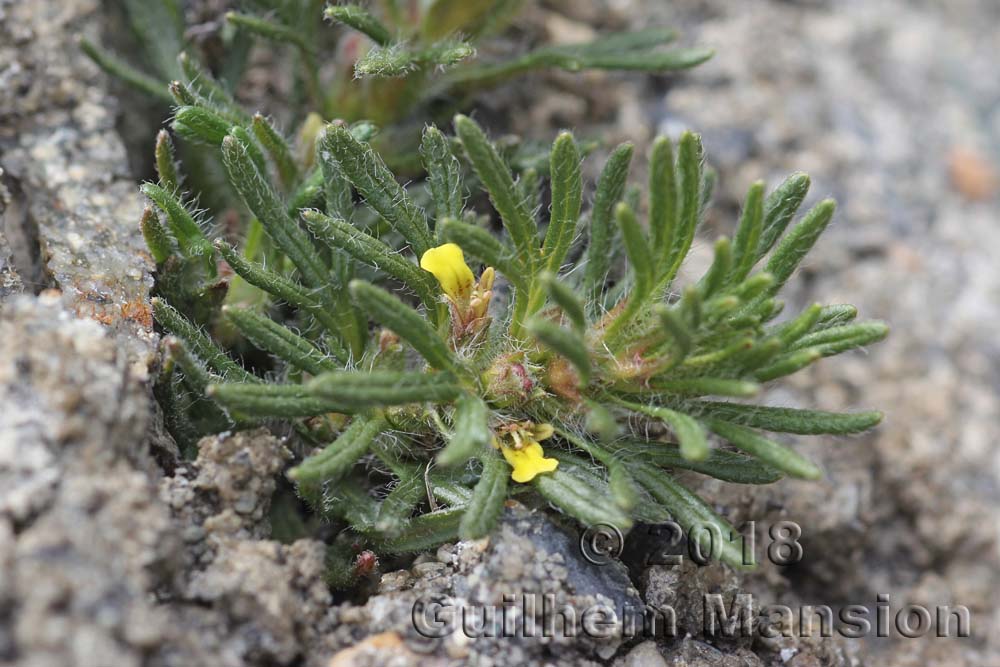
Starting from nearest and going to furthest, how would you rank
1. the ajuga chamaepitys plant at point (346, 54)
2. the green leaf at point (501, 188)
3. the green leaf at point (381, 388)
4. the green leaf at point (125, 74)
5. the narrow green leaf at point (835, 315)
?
the green leaf at point (381, 388) < the green leaf at point (501, 188) < the narrow green leaf at point (835, 315) < the green leaf at point (125, 74) < the ajuga chamaepitys plant at point (346, 54)

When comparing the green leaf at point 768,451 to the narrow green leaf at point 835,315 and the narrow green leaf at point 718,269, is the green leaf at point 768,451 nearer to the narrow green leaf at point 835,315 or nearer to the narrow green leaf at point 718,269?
the narrow green leaf at point 718,269

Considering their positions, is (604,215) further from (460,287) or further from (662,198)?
(460,287)

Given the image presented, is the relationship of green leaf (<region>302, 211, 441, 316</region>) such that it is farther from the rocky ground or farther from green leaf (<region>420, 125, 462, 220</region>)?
the rocky ground

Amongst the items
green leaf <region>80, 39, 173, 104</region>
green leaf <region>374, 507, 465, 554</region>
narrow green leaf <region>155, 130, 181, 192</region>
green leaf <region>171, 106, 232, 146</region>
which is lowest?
green leaf <region>374, 507, 465, 554</region>

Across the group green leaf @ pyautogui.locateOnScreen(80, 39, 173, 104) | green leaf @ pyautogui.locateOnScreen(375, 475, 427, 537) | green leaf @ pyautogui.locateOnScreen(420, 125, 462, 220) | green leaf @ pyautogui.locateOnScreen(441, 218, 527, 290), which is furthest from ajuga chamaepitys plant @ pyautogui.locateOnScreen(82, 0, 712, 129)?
green leaf @ pyautogui.locateOnScreen(375, 475, 427, 537)

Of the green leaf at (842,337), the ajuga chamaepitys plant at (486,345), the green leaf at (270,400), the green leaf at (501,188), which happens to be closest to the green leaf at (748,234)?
the ajuga chamaepitys plant at (486,345)

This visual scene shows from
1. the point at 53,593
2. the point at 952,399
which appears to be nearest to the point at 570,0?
the point at 952,399

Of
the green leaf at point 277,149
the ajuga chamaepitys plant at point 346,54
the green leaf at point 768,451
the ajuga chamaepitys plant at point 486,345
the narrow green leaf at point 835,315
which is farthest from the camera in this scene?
the ajuga chamaepitys plant at point 346,54
